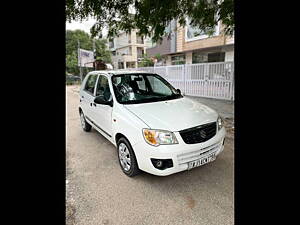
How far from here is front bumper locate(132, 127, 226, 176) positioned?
208 centimetres

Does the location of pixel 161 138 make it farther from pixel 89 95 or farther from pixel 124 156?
pixel 89 95

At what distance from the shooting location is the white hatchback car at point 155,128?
2129mm

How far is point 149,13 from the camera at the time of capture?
3539mm

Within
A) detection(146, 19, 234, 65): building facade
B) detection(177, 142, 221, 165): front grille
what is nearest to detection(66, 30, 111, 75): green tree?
detection(146, 19, 234, 65): building facade

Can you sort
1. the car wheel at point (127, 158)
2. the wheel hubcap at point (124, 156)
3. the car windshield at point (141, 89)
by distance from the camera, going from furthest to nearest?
Answer: the car windshield at point (141, 89) < the wheel hubcap at point (124, 156) < the car wheel at point (127, 158)

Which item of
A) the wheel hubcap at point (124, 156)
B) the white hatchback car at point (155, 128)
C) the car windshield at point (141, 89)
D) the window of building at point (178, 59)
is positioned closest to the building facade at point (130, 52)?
the window of building at point (178, 59)

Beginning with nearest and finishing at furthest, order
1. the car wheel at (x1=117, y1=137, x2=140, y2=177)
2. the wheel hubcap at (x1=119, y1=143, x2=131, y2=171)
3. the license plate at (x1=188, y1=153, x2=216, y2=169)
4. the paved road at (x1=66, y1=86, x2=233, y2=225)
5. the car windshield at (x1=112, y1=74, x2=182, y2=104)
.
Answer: the paved road at (x1=66, y1=86, x2=233, y2=225)
the license plate at (x1=188, y1=153, x2=216, y2=169)
the car wheel at (x1=117, y1=137, x2=140, y2=177)
the wheel hubcap at (x1=119, y1=143, x2=131, y2=171)
the car windshield at (x1=112, y1=74, x2=182, y2=104)

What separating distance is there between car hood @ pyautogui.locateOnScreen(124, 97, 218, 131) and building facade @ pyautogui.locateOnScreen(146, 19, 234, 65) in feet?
29.7

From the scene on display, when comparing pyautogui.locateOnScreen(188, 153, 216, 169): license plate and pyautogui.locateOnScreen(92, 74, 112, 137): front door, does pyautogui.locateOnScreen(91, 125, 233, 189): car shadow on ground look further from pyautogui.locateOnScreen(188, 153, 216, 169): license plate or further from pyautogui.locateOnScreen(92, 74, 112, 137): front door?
pyautogui.locateOnScreen(92, 74, 112, 137): front door

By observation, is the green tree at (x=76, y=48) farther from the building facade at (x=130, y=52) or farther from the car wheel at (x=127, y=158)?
the car wheel at (x=127, y=158)
